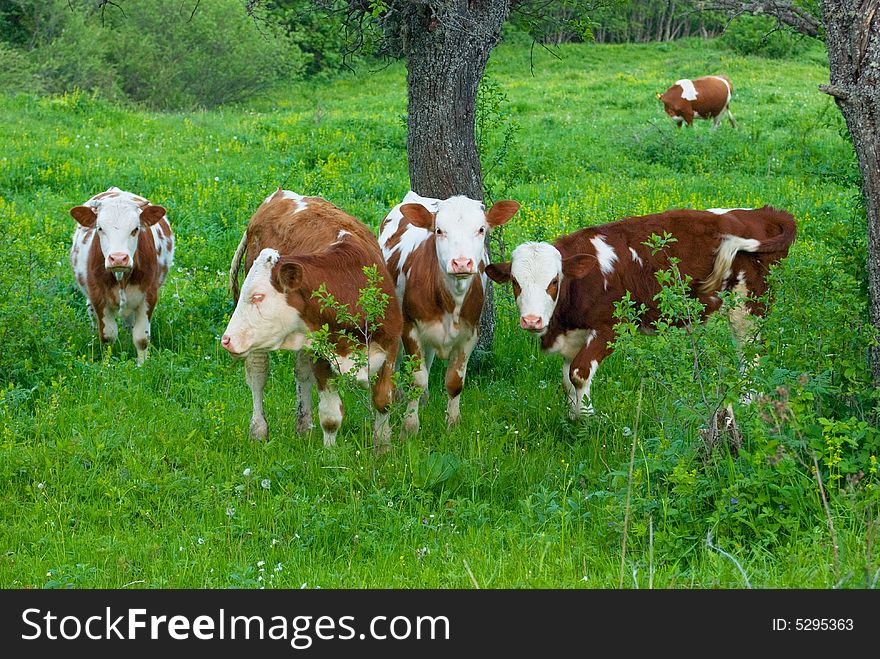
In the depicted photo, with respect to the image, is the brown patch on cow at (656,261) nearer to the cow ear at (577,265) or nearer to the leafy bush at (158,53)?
the cow ear at (577,265)

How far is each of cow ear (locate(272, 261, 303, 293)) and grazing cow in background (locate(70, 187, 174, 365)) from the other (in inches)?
114

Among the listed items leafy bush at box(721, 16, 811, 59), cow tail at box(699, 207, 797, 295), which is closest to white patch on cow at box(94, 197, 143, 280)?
cow tail at box(699, 207, 797, 295)

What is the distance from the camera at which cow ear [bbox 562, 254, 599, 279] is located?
7675 millimetres

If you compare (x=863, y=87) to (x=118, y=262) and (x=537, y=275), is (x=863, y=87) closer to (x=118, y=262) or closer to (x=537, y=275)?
(x=537, y=275)

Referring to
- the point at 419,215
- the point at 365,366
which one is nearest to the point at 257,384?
the point at 365,366

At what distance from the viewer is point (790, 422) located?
5.24m

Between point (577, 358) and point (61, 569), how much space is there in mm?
4017

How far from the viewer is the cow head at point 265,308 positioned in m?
6.57

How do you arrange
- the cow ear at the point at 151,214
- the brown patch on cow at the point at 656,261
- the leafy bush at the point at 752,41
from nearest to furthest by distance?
the brown patch on cow at the point at 656,261
the cow ear at the point at 151,214
the leafy bush at the point at 752,41

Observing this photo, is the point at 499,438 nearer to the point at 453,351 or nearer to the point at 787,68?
the point at 453,351

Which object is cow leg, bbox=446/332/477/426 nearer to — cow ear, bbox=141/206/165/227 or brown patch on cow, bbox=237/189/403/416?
brown patch on cow, bbox=237/189/403/416

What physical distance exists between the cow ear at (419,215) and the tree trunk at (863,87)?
2.91 metres

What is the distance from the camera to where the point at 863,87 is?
5.77m

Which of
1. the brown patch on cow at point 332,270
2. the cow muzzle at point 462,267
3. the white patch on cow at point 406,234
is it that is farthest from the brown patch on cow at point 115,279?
the cow muzzle at point 462,267
